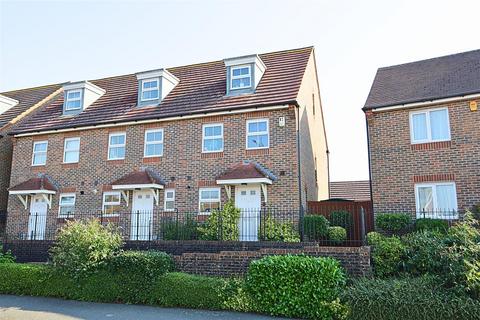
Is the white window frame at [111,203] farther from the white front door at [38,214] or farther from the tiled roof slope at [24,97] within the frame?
the tiled roof slope at [24,97]

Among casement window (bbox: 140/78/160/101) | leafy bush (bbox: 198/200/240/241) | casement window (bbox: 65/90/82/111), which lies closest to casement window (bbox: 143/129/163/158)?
casement window (bbox: 140/78/160/101)

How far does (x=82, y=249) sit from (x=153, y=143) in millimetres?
7769

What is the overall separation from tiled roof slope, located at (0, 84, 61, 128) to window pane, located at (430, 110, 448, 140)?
21.2 m

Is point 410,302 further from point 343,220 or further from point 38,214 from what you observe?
point 38,214

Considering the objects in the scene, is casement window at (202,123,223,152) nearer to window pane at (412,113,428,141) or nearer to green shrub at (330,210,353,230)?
green shrub at (330,210,353,230)

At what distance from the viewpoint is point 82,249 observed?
37.4ft

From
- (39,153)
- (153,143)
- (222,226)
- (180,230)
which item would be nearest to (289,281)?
(222,226)

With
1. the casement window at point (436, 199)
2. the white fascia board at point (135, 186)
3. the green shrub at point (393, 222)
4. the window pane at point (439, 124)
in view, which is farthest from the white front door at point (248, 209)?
the window pane at point (439, 124)

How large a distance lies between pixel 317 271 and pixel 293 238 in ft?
15.6

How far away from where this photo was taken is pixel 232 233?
14836 millimetres

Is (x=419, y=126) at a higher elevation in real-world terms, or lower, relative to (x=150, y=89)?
lower

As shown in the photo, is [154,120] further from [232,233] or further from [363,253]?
[363,253]

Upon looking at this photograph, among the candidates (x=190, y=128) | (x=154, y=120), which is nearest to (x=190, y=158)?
(x=190, y=128)

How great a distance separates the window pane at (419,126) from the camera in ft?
50.1
